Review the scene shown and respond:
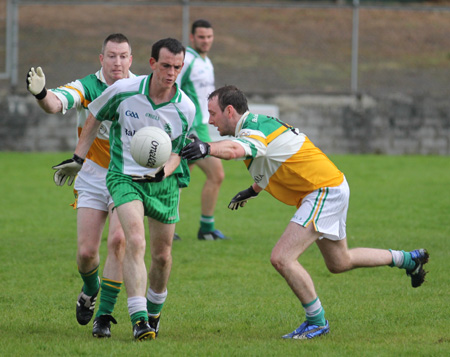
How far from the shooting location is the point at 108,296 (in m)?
5.93

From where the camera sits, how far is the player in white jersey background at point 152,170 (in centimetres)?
574

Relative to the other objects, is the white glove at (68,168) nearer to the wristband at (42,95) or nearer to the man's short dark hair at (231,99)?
the wristband at (42,95)

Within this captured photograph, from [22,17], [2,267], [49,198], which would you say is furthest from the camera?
[22,17]

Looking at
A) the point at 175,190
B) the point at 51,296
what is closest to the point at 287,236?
the point at 175,190

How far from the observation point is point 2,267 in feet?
28.3

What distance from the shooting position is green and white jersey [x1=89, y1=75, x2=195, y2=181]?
5910mm

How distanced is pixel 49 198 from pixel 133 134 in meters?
8.16

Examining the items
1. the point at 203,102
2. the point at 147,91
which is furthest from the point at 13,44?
the point at 147,91

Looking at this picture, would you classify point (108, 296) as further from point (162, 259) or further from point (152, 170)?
point (152, 170)

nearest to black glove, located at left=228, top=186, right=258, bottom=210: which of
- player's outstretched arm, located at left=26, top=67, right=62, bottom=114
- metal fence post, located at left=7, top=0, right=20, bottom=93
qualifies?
player's outstretched arm, located at left=26, top=67, right=62, bottom=114

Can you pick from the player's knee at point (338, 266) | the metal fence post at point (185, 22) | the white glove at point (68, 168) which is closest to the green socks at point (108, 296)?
the white glove at point (68, 168)

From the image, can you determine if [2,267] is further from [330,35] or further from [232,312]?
[330,35]

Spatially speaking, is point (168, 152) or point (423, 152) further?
point (423, 152)

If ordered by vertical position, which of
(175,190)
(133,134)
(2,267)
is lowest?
(2,267)
